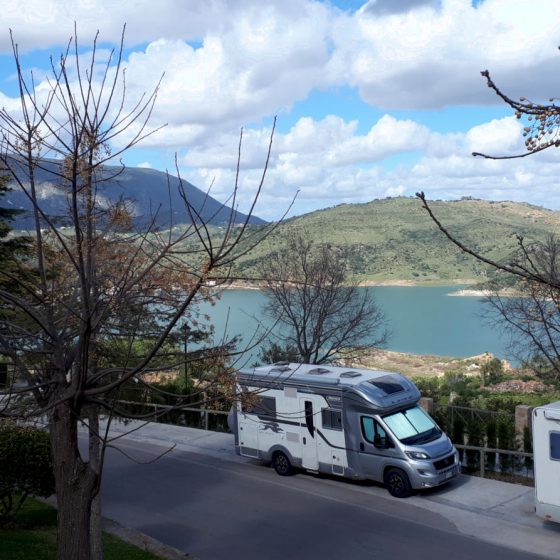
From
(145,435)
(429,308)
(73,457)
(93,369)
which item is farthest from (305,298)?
(429,308)

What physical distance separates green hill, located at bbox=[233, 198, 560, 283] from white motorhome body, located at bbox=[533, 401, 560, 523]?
46596 millimetres

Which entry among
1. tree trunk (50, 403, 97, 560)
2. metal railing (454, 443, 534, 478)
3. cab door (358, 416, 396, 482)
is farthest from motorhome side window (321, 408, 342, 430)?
tree trunk (50, 403, 97, 560)

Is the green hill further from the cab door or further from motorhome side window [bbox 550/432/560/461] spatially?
motorhome side window [bbox 550/432/560/461]

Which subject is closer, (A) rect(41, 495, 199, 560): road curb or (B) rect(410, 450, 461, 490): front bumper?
(A) rect(41, 495, 199, 560): road curb

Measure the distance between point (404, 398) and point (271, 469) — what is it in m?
3.76

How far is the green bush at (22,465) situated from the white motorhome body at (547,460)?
26.0 feet

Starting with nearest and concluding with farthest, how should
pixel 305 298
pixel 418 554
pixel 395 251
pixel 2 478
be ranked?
1. pixel 418 554
2. pixel 2 478
3. pixel 305 298
4. pixel 395 251

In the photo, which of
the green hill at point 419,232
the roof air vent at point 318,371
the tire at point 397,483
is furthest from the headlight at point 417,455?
the green hill at point 419,232

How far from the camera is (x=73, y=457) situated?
22.8 ft

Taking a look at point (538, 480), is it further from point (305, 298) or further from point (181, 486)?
point (305, 298)

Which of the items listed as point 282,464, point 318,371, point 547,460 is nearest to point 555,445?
point 547,460

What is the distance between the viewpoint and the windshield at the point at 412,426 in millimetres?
14383

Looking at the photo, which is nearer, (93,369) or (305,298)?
(93,369)

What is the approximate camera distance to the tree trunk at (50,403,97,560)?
22.4ft
